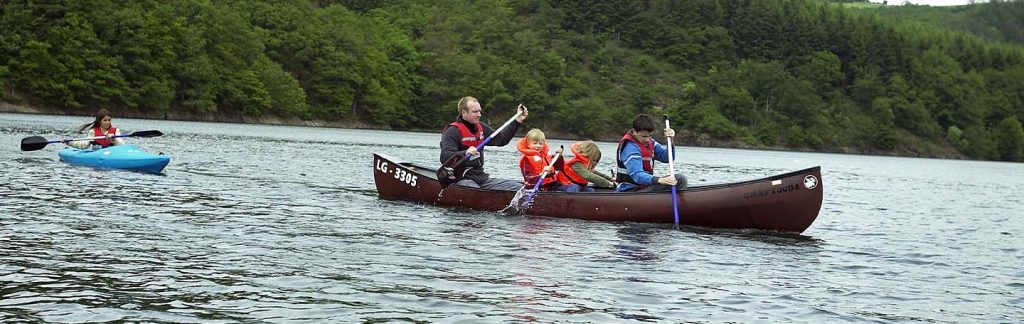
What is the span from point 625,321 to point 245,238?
20.9ft

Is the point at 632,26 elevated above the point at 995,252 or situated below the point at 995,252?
above

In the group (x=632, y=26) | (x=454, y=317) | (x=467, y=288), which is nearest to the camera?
(x=454, y=317)

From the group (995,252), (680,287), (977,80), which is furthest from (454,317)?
(977,80)

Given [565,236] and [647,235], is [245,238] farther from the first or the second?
[647,235]

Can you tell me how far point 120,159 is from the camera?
25906 millimetres

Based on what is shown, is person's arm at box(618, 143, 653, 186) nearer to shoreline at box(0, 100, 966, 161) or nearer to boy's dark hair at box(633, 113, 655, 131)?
boy's dark hair at box(633, 113, 655, 131)

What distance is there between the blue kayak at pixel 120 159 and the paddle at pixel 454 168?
8649 millimetres

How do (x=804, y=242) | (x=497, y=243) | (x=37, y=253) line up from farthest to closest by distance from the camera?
(x=804, y=242), (x=497, y=243), (x=37, y=253)

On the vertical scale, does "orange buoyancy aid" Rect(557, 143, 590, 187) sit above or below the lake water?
above

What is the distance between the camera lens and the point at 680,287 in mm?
11914

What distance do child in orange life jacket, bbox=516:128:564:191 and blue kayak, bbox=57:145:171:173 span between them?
9802 millimetres

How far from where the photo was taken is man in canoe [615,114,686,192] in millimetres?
17969

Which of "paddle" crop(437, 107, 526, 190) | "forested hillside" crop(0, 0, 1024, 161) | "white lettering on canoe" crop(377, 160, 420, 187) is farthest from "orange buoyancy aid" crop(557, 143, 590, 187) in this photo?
"forested hillside" crop(0, 0, 1024, 161)

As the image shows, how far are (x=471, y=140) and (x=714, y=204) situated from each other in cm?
463
